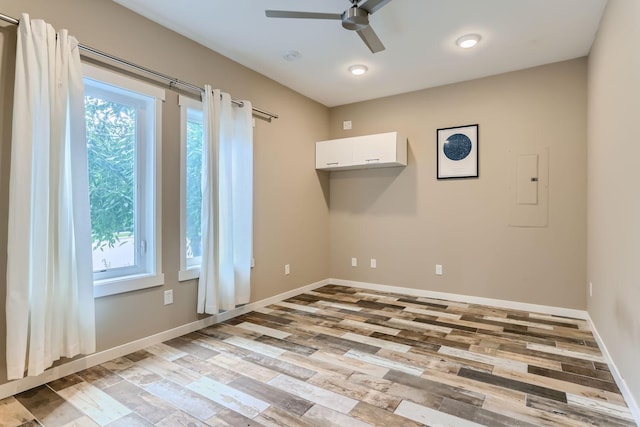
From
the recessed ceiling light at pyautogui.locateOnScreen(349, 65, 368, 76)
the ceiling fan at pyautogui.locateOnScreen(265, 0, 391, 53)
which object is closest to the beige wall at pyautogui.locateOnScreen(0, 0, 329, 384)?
the recessed ceiling light at pyautogui.locateOnScreen(349, 65, 368, 76)

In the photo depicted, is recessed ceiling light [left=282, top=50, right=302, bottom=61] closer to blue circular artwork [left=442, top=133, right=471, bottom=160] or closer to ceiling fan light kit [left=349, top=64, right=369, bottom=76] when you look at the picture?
ceiling fan light kit [left=349, top=64, right=369, bottom=76]

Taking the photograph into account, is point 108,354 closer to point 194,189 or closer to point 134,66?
point 194,189

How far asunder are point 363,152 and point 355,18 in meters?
2.27

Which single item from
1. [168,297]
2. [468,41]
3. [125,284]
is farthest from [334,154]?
[125,284]

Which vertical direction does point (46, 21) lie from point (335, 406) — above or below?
above

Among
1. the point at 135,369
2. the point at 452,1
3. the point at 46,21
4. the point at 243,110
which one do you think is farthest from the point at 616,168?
the point at 46,21

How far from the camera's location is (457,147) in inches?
167

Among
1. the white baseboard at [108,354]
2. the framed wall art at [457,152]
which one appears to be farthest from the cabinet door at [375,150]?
the white baseboard at [108,354]

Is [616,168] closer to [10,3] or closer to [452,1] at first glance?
[452,1]

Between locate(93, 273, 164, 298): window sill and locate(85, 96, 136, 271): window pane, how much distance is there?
5.3 inches

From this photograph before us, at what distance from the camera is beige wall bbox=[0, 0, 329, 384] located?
231cm

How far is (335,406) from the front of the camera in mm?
1996

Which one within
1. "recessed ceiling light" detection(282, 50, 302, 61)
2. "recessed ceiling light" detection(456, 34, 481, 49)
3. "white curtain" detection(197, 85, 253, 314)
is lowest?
"white curtain" detection(197, 85, 253, 314)

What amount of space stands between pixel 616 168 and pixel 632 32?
838mm
